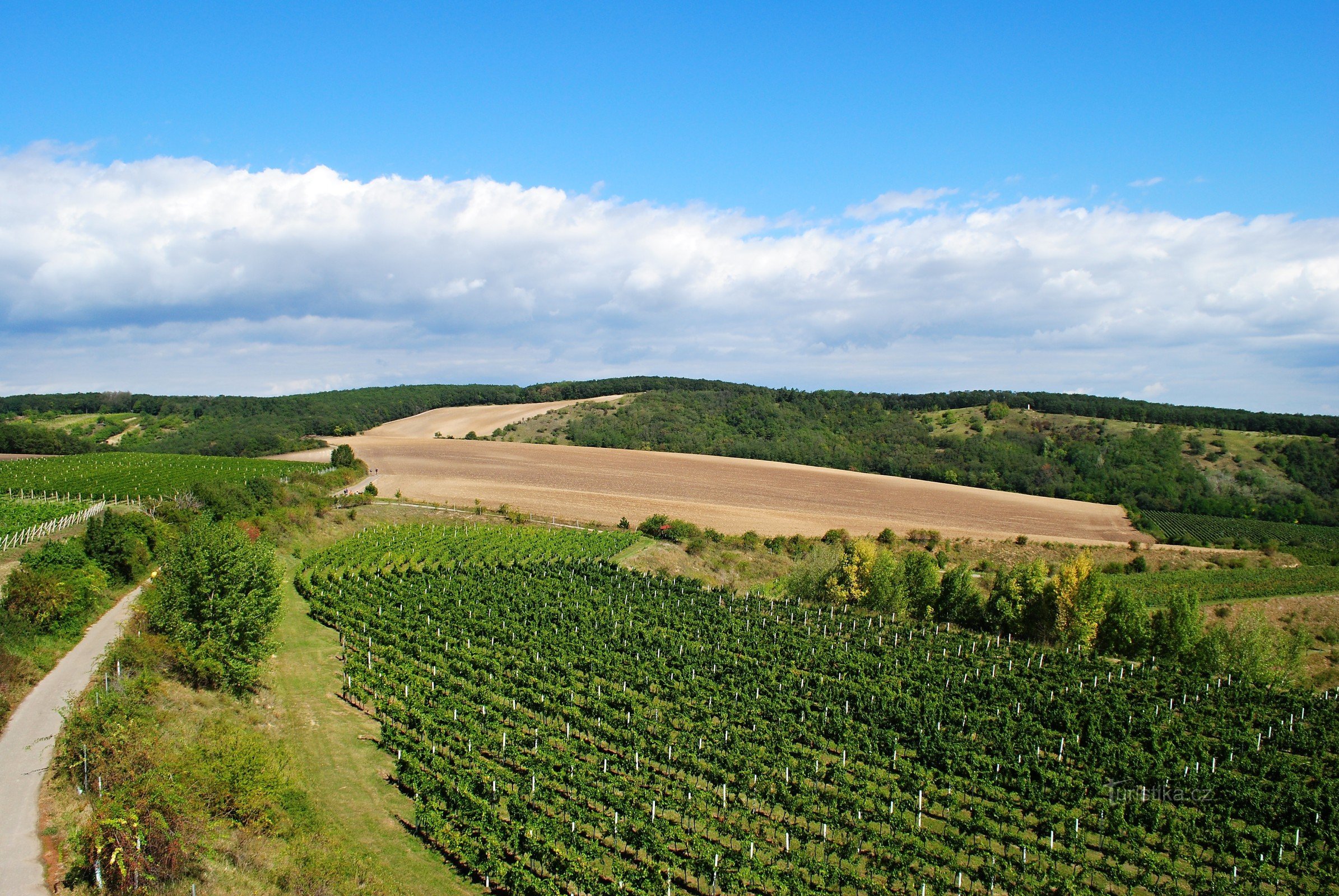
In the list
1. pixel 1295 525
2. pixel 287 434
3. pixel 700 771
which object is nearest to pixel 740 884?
Result: pixel 700 771

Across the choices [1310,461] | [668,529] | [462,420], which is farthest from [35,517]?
[1310,461]

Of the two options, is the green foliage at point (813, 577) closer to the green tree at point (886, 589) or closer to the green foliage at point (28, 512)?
the green tree at point (886, 589)

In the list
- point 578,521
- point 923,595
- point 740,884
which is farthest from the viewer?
point 578,521

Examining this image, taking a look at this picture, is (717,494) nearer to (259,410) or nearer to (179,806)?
(179,806)

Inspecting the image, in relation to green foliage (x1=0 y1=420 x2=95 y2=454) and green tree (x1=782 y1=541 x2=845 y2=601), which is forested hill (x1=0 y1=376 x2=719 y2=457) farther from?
green tree (x1=782 y1=541 x2=845 y2=601)

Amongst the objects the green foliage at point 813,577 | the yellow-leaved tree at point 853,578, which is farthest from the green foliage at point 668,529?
the yellow-leaved tree at point 853,578

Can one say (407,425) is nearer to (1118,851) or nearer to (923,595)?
(923,595)

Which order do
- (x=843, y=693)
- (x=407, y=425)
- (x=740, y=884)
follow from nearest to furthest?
(x=740, y=884) → (x=843, y=693) → (x=407, y=425)
